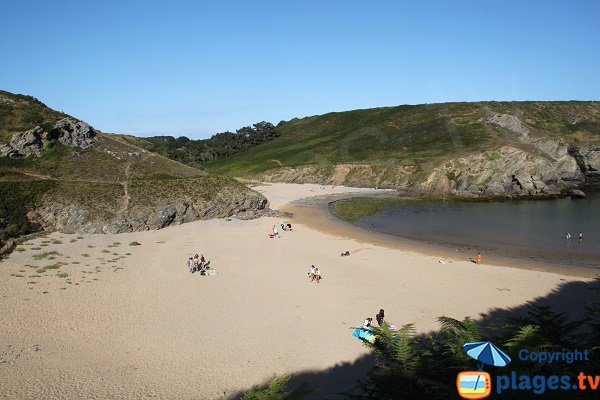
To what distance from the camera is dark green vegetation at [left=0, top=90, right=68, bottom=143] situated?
189 ft

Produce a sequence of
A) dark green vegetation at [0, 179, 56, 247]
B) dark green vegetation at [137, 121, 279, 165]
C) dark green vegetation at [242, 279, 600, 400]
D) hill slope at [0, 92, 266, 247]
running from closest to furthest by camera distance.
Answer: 1. dark green vegetation at [242, 279, 600, 400]
2. dark green vegetation at [0, 179, 56, 247]
3. hill slope at [0, 92, 266, 247]
4. dark green vegetation at [137, 121, 279, 165]

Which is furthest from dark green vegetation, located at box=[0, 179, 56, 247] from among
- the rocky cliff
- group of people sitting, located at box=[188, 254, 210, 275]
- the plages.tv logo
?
the rocky cliff

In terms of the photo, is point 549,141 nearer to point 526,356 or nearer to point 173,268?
point 173,268

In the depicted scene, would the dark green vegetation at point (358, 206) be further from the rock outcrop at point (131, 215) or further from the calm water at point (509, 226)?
the rock outcrop at point (131, 215)

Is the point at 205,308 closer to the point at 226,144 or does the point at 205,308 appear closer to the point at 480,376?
the point at 480,376

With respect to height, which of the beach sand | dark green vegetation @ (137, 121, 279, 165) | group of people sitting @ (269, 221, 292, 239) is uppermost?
dark green vegetation @ (137, 121, 279, 165)

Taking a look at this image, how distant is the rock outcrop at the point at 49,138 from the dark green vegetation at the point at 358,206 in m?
41.0

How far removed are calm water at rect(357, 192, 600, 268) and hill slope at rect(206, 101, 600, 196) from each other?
14.5 meters

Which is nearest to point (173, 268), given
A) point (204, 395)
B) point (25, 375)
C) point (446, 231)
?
point (25, 375)

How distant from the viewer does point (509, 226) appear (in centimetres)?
5116

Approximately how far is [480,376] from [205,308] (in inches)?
756

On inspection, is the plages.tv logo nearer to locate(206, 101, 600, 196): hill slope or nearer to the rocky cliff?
the rocky cliff

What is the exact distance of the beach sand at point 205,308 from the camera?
1680 centimetres

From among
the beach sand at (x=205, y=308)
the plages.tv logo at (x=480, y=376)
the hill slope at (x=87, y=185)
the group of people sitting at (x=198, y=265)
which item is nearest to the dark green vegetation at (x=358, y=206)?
the hill slope at (x=87, y=185)
